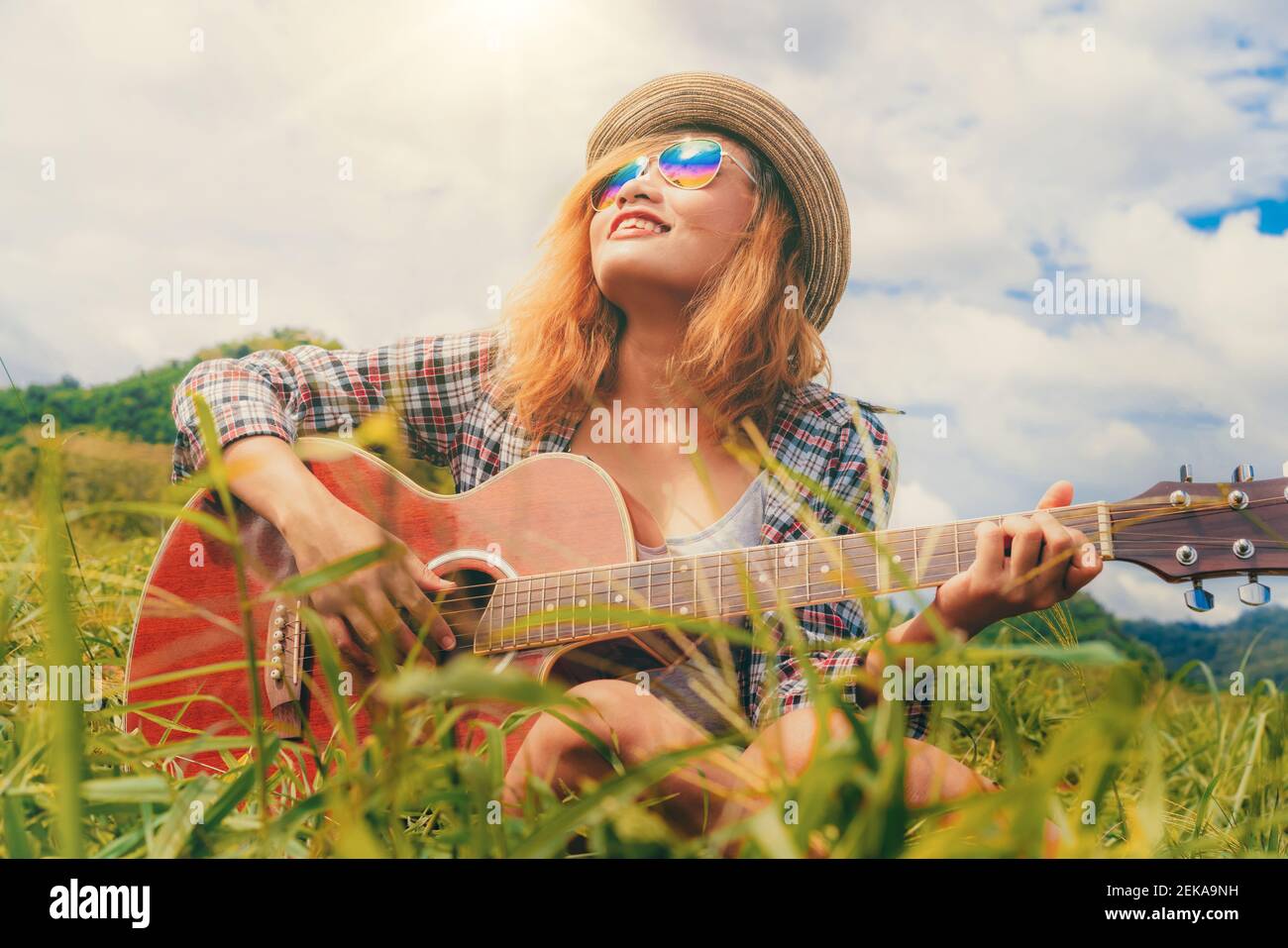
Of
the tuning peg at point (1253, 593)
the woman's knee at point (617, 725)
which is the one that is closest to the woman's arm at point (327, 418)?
the woman's knee at point (617, 725)

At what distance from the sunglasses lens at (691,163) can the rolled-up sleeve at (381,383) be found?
1.93 feet

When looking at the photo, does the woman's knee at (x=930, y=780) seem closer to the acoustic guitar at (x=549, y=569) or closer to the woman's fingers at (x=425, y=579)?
the acoustic guitar at (x=549, y=569)

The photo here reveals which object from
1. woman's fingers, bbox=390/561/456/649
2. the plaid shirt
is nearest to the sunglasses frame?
the plaid shirt

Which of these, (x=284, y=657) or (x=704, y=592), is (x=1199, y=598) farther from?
(x=284, y=657)

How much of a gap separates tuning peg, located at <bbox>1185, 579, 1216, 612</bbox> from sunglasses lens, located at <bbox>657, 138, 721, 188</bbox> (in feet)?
4.18

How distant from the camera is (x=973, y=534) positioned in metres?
1.51

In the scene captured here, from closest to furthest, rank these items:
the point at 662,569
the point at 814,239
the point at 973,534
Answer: the point at 973,534
the point at 662,569
the point at 814,239

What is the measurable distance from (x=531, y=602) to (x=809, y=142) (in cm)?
124

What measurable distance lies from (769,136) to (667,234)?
0.34m

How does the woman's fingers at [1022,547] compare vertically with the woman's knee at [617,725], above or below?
above

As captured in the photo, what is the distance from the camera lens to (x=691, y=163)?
203 cm

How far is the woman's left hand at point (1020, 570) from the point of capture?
1453mm
